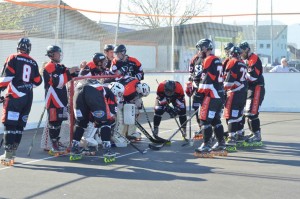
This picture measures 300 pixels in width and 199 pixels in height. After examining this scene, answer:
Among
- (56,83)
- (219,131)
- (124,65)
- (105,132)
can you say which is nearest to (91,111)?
(105,132)

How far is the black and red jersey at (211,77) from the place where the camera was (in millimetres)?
10062

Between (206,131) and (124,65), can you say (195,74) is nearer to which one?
(124,65)

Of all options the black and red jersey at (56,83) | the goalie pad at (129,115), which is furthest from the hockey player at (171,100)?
the black and red jersey at (56,83)

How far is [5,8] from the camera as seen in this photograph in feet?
53.2

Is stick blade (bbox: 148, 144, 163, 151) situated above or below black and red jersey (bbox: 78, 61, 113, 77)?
below

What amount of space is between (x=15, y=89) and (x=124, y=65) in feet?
11.2

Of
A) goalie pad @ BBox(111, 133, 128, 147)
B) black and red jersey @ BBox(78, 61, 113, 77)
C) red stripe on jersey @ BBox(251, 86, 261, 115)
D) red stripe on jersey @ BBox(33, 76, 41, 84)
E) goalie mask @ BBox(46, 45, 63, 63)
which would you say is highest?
goalie mask @ BBox(46, 45, 63, 63)

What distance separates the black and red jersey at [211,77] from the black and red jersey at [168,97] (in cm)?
200

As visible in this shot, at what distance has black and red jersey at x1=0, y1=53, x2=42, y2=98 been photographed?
9367 millimetres

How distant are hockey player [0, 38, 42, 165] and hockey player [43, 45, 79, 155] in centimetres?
56

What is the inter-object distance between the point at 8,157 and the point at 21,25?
7730mm

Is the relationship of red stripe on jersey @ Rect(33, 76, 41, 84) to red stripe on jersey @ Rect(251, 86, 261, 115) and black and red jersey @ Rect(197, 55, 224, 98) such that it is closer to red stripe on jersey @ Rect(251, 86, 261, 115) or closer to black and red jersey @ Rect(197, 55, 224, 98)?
black and red jersey @ Rect(197, 55, 224, 98)

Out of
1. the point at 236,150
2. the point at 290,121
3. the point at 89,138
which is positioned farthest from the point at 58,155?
the point at 290,121

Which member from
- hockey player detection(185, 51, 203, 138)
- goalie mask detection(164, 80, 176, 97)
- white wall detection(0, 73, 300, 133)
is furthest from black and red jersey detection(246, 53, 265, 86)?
white wall detection(0, 73, 300, 133)
